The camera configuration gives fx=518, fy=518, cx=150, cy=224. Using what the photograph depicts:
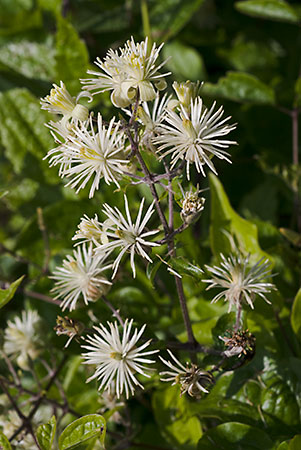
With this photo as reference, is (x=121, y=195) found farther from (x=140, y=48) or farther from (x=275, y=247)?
(x=140, y=48)

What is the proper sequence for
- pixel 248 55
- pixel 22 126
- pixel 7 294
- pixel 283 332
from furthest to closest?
1. pixel 248 55
2. pixel 22 126
3. pixel 283 332
4. pixel 7 294

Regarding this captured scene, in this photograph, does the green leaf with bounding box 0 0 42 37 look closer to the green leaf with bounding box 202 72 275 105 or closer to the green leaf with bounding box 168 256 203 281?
the green leaf with bounding box 202 72 275 105

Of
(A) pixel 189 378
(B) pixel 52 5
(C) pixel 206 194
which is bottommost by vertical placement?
(A) pixel 189 378

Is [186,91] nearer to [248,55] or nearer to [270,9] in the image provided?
[270,9]

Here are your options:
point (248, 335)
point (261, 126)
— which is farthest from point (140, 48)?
point (261, 126)

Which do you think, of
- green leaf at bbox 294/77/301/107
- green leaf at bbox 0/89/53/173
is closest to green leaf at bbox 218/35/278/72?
green leaf at bbox 294/77/301/107

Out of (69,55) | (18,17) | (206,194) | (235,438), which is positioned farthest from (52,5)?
(235,438)

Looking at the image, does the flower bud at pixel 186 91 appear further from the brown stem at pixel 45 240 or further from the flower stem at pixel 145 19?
the flower stem at pixel 145 19

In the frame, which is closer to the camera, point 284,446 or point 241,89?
point 284,446
